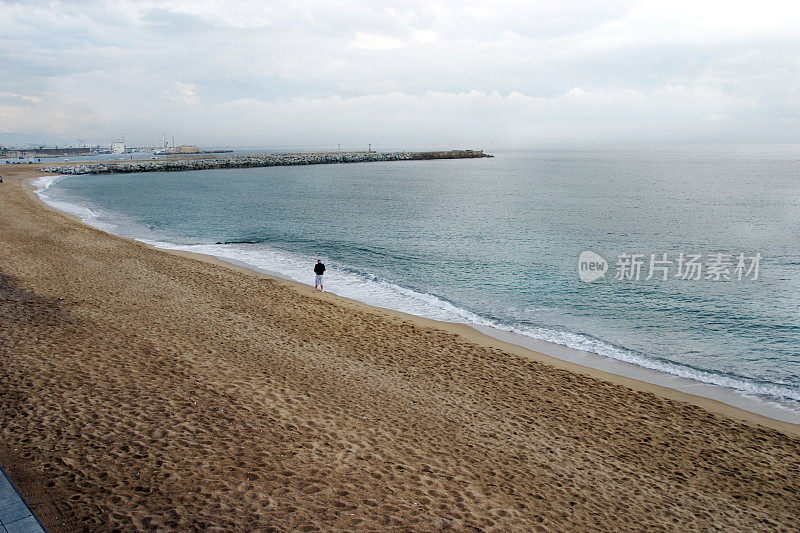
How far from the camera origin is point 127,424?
24.8ft

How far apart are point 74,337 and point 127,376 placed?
294cm

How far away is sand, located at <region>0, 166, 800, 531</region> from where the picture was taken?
20.1 ft

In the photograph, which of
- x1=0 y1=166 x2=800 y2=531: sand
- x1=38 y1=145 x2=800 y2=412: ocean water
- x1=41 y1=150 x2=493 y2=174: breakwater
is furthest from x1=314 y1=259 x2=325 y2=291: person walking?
x1=41 y1=150 x2=493 y2=174: breakwater

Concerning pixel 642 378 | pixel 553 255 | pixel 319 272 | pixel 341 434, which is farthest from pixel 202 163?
pixel 341 434

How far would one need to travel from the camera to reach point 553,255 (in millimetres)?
26922

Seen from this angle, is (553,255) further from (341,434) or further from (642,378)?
(341,434)

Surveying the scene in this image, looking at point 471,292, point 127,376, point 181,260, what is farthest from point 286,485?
point 181,260

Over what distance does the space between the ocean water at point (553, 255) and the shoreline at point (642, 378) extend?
1.46 ft

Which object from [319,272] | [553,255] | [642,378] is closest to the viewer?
[642,378]

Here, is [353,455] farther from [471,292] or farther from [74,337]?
[471,292]

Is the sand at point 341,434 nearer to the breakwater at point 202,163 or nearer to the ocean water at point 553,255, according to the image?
the ocean water at point 553,255

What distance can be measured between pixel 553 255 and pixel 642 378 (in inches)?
600

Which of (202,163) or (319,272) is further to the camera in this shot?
(202,163)

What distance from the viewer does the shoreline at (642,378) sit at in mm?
10631
